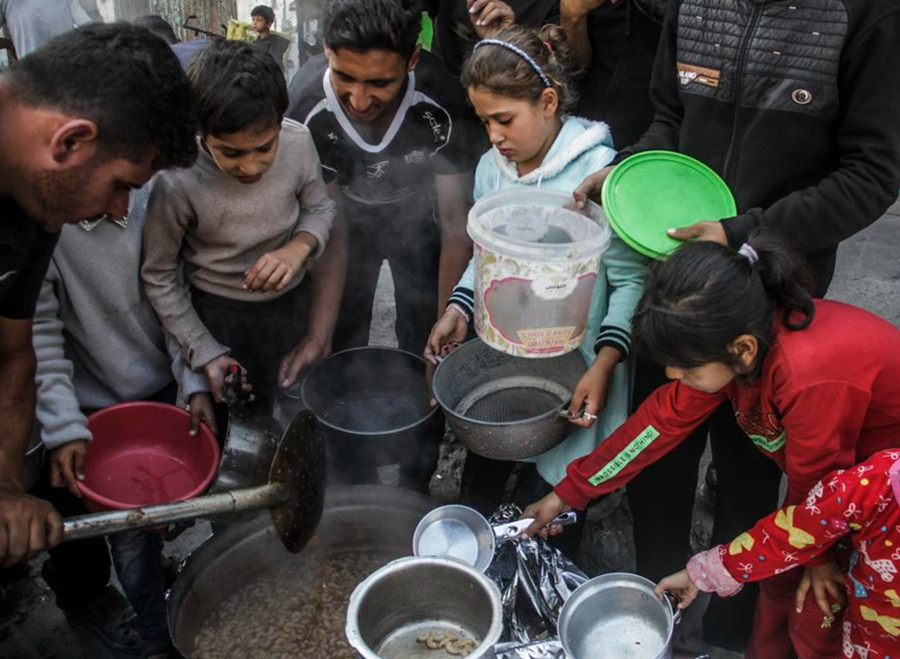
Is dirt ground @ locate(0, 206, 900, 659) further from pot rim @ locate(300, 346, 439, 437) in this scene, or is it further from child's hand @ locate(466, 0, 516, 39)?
child's hand @ locate(466, 0, 516, 39)

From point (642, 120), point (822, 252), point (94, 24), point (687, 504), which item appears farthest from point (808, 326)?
point (94, 24)

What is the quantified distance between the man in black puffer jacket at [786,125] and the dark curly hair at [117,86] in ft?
3.91

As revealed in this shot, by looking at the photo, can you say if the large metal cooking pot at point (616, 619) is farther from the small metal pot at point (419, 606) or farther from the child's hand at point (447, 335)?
the child's hand at point (447, 335)

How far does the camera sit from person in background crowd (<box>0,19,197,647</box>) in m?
1.84

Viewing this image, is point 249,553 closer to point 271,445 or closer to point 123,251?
point 271,445

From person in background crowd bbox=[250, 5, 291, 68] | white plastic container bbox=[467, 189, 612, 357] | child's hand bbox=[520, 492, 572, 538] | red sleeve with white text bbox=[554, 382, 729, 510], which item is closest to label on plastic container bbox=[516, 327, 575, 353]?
white plastic container bbox=[467, 189, 612, 357]

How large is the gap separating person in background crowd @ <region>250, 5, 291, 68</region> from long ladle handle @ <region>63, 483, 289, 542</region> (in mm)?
7664

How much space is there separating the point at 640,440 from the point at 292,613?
1.39 m

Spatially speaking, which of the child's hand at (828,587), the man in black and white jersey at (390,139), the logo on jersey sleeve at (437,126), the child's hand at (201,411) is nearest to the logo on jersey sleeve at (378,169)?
the man in black and white jersey at (390,139)

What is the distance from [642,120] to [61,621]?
306cm

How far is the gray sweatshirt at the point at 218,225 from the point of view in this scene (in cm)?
273

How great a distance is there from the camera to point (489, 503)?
3.25 metres

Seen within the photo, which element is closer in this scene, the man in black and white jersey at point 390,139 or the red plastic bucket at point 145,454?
the red plastic bucket at point 145,454

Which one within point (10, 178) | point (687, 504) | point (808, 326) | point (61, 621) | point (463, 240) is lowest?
point (61, 621)
